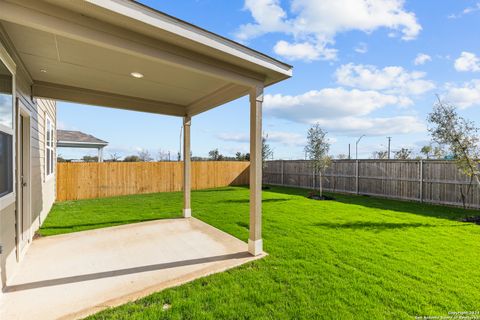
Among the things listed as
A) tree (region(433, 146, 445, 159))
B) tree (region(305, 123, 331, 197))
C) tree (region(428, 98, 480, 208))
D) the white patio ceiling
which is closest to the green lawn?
tree (region(428, 98, 480, 208))

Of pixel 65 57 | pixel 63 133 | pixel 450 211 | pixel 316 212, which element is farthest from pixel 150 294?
pixel 63 133

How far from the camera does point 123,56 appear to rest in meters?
2.91

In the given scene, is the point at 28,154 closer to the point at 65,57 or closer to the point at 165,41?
the point at 65,57

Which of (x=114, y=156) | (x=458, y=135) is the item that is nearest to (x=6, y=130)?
(x=458, y=135)

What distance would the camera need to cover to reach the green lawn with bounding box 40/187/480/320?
224cm

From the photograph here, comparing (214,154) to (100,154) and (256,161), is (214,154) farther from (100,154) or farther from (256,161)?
(256,161)

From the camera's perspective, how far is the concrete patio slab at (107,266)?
236 centimetres

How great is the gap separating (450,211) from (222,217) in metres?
6.82

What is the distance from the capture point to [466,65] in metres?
6.67

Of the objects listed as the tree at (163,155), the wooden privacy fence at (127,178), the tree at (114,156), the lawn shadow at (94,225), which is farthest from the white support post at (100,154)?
the lawn shadow at (94,225)

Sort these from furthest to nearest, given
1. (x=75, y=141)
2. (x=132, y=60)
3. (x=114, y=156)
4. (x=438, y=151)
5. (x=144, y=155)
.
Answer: (x=144, y=155)
(x=114, y=156)
(x=75, y=141)
(x=438, y=151)
(x=132, y=60)

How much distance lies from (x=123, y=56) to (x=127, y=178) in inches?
344

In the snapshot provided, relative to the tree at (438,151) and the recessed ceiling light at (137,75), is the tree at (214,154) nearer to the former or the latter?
the tree at (438,151)

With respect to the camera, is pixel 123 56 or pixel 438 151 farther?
pixel 438 151
